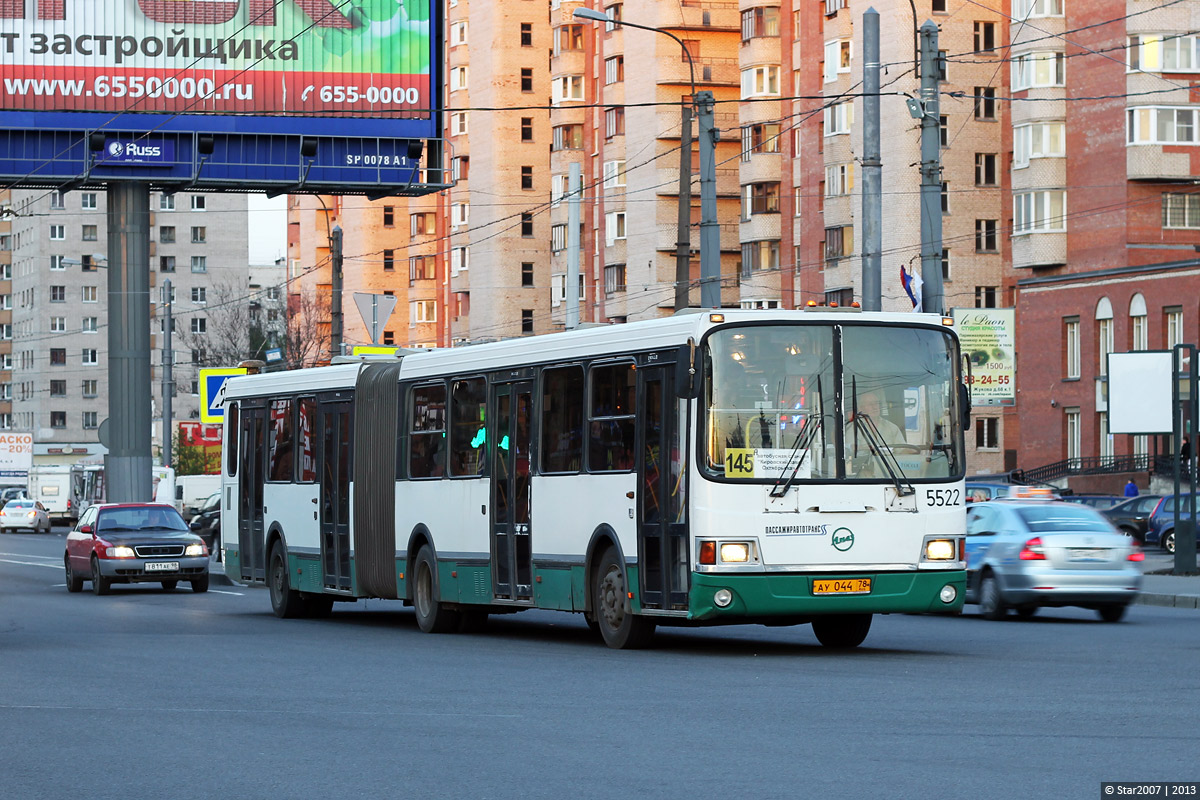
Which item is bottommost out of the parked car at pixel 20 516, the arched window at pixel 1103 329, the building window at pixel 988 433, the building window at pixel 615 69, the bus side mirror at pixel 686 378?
the parked car at pixel 20 516

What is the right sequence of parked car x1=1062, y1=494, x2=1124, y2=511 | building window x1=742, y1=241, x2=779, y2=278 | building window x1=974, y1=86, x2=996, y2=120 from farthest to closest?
building window x1=742, y1=241, x2=779, y2=278 → building window x1=974, y1=86, x2=996, y2=120 → parked car x1=1062, y1=494, x2=1124, y2=511

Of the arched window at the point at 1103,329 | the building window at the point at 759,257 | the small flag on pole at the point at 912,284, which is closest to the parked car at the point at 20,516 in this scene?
the building window at the point at 759,257

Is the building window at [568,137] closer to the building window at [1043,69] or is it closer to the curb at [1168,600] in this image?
the building window at [1043,69]

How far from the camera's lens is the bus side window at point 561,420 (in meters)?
19.3

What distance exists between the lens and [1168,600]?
28.2 meters

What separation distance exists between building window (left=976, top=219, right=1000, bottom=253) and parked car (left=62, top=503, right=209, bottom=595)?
5008 cm

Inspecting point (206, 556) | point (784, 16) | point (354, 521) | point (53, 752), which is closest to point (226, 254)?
point (784, 16)

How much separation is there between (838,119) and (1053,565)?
190ft

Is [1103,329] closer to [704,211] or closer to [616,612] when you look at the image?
[704,211]

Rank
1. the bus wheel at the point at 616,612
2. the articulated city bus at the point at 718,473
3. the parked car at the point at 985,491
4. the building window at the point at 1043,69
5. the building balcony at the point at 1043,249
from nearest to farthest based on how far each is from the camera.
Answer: the articulated city bus at the point at 718,473 → the bus wheel at the point at 616,612 → the parked car at the point at 985,491 → the building balcony at the point at 1043,249 → the building window at the point at 1043,69

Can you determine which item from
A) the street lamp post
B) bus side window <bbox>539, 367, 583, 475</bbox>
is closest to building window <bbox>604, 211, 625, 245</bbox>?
the street lamp post


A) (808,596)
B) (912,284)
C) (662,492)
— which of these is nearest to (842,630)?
(808,596)

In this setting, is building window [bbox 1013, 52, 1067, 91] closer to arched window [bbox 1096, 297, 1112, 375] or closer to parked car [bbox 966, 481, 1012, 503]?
arched window [bbox 1096, 297, 1112, 375]

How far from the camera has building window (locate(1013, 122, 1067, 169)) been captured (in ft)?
243
